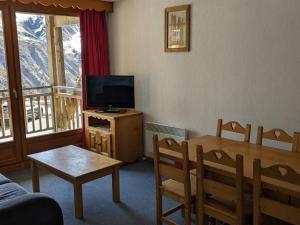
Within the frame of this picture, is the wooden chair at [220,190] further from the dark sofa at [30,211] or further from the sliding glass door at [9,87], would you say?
the sliding glass door at [9,87]

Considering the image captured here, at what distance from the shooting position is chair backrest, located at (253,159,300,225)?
172 centimetres

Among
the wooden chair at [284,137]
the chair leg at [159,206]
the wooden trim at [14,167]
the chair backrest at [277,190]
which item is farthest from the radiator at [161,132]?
the chair backrest at [277,190]

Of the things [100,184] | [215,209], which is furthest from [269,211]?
[100,184]

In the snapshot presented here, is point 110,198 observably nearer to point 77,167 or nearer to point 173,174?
point 77,167

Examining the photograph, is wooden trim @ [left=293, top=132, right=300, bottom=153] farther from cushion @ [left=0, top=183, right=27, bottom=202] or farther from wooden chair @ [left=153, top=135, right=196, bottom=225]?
cushion @ [left=0, top=183, right=27, bottom=202]

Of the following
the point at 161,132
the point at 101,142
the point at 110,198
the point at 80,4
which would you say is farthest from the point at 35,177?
the point at 80,4

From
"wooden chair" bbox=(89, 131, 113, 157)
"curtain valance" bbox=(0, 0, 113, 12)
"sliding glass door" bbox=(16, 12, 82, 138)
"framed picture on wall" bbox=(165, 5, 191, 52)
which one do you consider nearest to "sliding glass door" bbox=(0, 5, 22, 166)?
"curtain valance" bbox=(0, 0, 113, 12)

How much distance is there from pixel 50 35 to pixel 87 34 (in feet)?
3.16

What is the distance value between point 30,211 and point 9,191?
541mm

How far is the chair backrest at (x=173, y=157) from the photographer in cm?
226

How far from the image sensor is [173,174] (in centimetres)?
237

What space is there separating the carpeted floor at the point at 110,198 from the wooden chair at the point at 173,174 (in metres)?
0.43

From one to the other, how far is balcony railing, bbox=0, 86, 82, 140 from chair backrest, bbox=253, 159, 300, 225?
3.73 meters

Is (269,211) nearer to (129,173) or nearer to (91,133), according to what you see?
(129,173)
